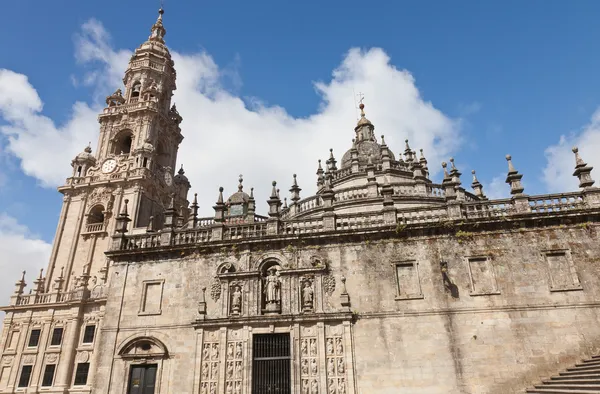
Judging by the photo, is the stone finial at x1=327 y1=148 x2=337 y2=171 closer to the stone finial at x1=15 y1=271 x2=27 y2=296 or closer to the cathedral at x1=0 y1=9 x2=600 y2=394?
the cathedral at x1=0 y1=9 x2=600 y2=394

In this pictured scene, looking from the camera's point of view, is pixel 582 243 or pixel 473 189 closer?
pixel 582 243

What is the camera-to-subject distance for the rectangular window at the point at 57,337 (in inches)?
1185

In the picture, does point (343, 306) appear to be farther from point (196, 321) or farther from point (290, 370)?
point (196, 321)

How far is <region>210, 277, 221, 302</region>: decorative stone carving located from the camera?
20156 millimetres

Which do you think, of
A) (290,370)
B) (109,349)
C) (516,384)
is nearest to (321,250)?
(290,370)

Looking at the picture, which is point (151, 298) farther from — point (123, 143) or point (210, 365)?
point (123, 143)

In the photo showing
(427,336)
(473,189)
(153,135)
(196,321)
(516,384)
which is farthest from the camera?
(153,135)

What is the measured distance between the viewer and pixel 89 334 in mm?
30062

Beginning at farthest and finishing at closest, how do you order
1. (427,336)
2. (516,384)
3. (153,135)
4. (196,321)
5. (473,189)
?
(153,135) → (473,189) → (196,321) → (427,336) → (516,384)

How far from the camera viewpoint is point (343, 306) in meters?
18.7

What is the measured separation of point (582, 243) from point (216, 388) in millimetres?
16873

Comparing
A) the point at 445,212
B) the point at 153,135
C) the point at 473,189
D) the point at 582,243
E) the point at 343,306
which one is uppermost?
the point at 153,135

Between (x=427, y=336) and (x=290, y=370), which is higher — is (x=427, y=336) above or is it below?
above

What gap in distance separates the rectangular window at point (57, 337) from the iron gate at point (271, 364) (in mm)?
19027
